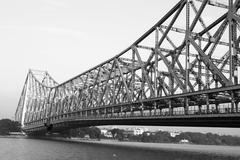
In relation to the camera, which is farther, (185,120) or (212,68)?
(185,120)

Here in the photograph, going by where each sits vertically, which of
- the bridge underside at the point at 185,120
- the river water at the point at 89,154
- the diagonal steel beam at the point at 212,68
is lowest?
the river water at the point at 89,154

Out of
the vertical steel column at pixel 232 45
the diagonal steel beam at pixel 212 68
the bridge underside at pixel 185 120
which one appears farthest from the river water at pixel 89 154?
the vertical steel column at pixel 232 45

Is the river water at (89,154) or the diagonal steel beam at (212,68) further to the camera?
the river water at (89,154)

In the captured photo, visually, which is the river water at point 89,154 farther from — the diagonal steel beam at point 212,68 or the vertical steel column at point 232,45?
the vertical steel column at point 232,45

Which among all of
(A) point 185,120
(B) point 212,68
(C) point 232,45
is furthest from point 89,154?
(C) point 232,45

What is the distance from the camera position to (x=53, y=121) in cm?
11662

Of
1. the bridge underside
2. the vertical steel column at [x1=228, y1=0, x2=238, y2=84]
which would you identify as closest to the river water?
the bridge underside

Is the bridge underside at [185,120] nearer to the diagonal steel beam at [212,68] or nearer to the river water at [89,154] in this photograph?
the diagonal steel beam at [212,68]

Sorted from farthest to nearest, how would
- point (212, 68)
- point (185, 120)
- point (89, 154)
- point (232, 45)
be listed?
point (89, 154) → point (185, 120) → point (212, 68) → point (232, 45)

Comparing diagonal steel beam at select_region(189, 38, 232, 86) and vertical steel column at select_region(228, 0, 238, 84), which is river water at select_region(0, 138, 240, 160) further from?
vertical steel column at select_region(228, 0, 238, 84)

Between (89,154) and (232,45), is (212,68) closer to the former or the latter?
(232,45)

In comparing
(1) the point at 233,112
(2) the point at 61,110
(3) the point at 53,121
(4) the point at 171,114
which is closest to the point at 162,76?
(4) the point at 171,114

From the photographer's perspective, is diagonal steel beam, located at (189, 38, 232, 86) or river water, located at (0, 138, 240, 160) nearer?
diagonal steel beam, located at (189, 38, 232, 86)

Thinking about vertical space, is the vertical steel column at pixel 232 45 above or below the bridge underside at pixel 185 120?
above
